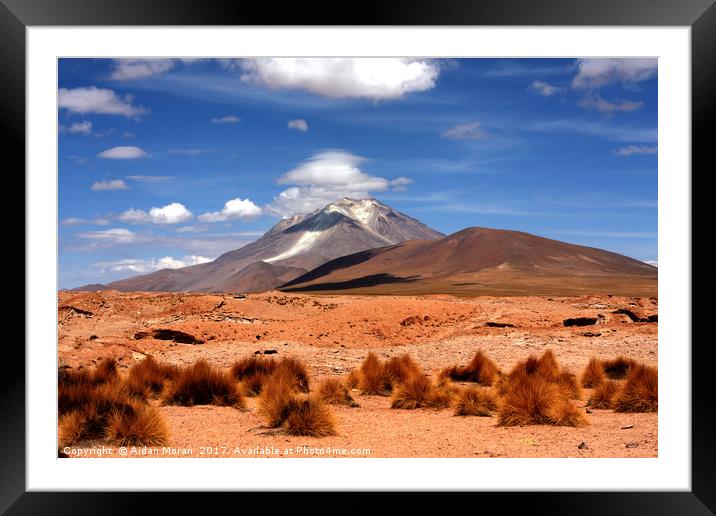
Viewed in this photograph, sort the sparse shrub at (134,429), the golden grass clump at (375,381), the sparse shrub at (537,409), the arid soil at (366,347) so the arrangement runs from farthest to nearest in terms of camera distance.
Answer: the golden grass clump at (375,381) < the sparse shrub at (537,409) < the arid soil at (366,347) < the sparse shrub at (134,429)

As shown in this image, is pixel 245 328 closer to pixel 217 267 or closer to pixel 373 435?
pixel 373 435

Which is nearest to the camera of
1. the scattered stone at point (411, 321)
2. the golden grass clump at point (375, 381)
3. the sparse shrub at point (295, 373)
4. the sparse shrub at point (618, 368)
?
the sparse shrub at point (295, 373)

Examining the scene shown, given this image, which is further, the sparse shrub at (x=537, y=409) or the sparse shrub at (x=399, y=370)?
the sparse shrub at (x=399, y=370)

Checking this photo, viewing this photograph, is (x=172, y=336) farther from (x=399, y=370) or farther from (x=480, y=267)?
(x=480, y=267)

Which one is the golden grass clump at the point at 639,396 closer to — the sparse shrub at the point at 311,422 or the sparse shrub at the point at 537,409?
the sparse shrub at the point at 537,409

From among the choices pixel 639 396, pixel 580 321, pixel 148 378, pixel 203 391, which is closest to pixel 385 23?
Result: pixel 203 391

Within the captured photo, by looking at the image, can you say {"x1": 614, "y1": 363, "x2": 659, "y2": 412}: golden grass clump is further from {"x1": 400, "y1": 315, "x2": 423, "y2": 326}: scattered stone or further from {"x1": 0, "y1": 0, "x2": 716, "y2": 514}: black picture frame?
{"x1": 400, "y1": 315, "x2": 423, "y2": 326}: scattered stone

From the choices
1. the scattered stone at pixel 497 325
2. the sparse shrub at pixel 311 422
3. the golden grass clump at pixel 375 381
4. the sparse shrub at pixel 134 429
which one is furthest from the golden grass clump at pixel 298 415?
the scattered stone at pixel 497 325
